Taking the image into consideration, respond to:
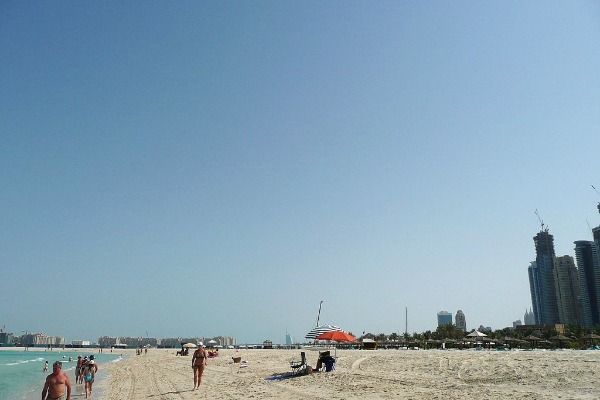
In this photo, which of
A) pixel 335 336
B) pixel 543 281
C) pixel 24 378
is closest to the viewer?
pixel 335 336

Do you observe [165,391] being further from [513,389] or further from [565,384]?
[565,384]

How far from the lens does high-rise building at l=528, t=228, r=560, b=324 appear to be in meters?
150

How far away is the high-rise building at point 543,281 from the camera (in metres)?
150

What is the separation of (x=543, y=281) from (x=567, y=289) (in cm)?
1619

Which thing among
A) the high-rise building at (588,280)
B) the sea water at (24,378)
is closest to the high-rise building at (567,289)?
the high-rise building at (588,280)

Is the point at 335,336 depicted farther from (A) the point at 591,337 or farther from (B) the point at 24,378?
(A) the point at 591,337

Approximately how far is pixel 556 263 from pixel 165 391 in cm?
16729

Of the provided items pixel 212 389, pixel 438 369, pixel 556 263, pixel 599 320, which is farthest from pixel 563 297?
pixel 212 389

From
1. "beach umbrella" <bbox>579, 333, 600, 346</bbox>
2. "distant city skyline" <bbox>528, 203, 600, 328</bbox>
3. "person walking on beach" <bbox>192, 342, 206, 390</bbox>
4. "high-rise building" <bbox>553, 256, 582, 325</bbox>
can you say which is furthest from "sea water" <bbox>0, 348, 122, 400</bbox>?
"high-rise building" <bbox>553, 256, 582, 325</bbox>

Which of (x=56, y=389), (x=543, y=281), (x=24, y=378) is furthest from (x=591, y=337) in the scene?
(x=543, y=281)

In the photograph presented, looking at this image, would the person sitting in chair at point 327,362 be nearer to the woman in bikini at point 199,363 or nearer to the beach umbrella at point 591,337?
the woman in bikini at point 199,363

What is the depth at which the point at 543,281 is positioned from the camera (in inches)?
6196

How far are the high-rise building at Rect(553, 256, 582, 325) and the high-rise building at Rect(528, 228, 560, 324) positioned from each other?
13.3ft

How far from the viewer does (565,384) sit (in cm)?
1213
